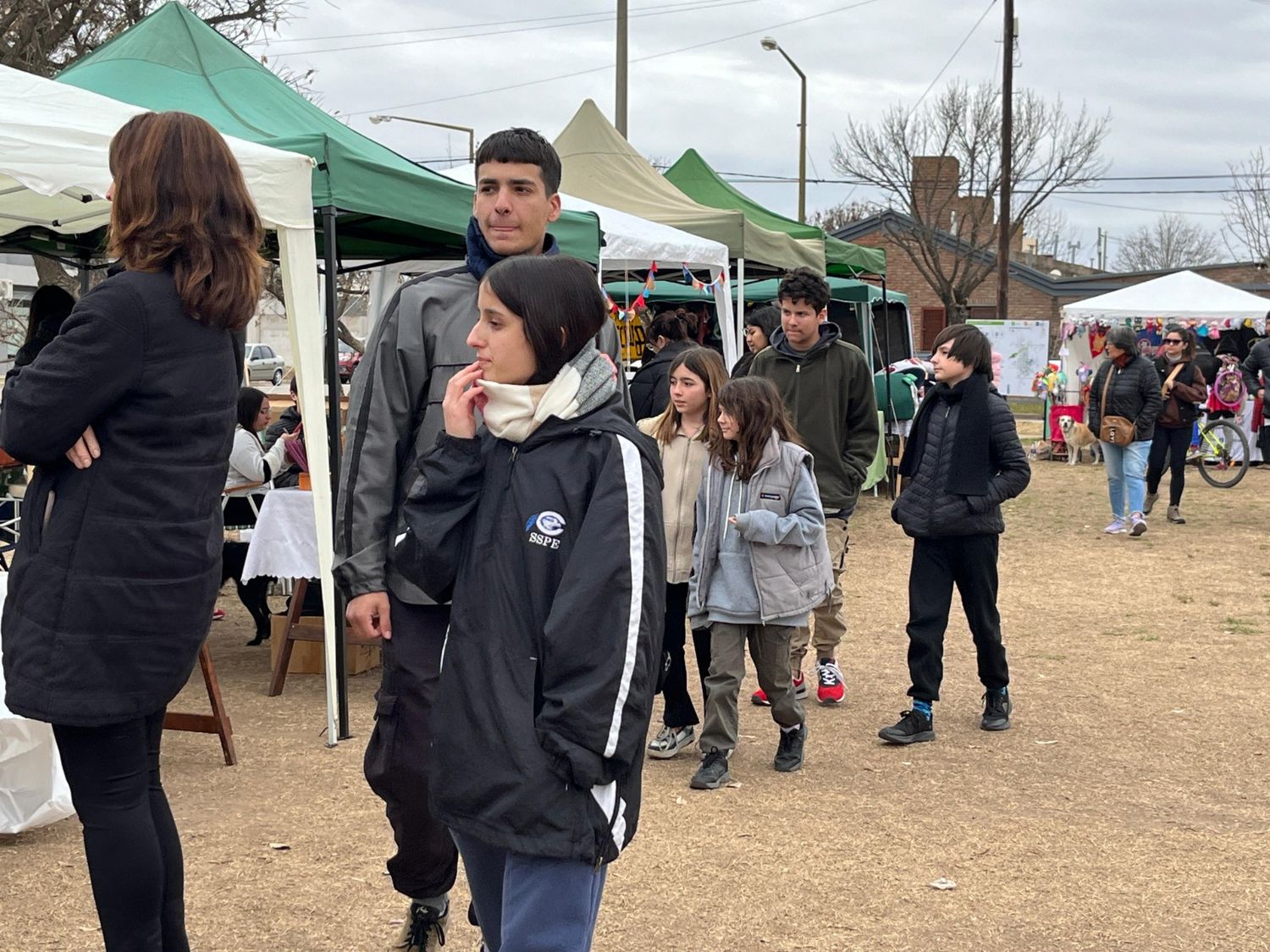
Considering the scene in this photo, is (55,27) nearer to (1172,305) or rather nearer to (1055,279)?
(1172,305)

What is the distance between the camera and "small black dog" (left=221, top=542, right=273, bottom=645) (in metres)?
7.87

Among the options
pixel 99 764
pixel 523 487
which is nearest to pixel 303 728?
pixel 99 764

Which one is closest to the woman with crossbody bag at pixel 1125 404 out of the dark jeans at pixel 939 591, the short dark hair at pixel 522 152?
the dark jeans at pixel 939 591

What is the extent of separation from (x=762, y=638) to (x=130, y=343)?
122 inches

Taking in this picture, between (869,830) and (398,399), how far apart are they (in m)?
2.61

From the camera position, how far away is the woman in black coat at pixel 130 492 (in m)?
2.76

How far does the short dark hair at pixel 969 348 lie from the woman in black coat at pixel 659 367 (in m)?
1.91

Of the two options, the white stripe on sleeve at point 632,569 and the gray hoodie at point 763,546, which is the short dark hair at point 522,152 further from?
the gray hoodie at point 763,546

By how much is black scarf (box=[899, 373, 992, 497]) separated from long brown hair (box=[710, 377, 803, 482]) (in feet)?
2.93

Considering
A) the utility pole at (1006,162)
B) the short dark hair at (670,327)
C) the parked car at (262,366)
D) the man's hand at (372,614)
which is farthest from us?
the parked car at (262,366)

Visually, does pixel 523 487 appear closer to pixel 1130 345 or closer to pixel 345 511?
pixel 345 511

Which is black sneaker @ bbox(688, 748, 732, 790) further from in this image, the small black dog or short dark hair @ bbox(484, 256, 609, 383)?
the small black dog

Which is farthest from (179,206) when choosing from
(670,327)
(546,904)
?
(670,327)

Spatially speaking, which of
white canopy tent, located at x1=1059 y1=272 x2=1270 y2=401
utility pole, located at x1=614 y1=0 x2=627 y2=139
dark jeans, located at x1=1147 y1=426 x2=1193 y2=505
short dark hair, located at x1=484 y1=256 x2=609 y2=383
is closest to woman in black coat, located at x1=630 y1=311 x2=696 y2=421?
short dark hair, located at x1=484 y1=256 x2=609 y2=383
